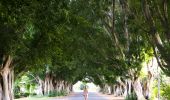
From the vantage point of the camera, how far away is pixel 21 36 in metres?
22.7

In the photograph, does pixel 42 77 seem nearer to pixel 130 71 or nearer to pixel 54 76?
pixel 54 76

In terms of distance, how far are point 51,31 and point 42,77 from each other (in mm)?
42238

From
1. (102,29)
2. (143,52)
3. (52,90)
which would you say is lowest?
(52,90)

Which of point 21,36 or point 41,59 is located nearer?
point 21,36

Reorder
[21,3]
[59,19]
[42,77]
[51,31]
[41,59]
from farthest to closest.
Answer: [42,77], [41,59], [51,31], [59,19], [21,3]

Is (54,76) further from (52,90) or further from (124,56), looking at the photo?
(124,56)

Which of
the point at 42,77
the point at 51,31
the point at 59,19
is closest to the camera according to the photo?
the point at 59,19

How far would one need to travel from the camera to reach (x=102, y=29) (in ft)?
98.6

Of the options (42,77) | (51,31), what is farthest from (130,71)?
(42,77)

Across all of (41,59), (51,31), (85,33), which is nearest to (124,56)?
(85,33)

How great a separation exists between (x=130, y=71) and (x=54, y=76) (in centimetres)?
3588

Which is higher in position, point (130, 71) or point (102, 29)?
point (102, 29)

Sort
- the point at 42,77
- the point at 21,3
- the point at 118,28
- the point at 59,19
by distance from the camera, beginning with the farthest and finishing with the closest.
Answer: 1. the point at 42,77
2. the point at 118,28
3. the point at 59,19
4. the point at 21,3

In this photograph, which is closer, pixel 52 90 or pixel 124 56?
pixel 124 56
